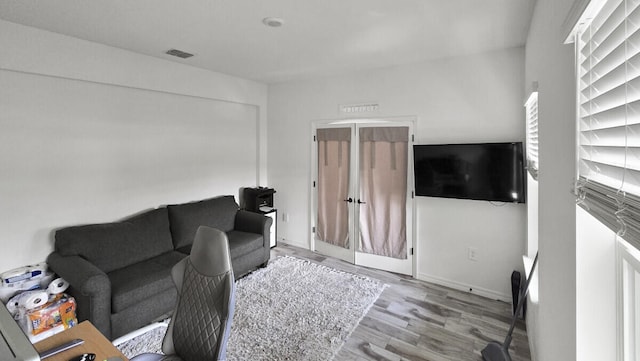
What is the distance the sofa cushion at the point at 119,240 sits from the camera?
2785 millimetres

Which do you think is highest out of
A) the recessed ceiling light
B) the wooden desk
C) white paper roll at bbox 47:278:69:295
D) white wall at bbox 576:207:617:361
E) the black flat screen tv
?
the recessed ceiling light

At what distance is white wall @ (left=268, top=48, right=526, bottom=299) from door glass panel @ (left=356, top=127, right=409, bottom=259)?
23 cm

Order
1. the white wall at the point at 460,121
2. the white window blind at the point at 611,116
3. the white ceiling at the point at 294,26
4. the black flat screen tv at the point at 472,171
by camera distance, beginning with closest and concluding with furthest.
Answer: the white window blind at the point at 611,116 < the white ceiling at the point at 294,26 < the black flat screen tv at the point at 472,171 < the white wall at the point at 460,121

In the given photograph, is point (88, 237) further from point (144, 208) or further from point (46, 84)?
point (46, 84)

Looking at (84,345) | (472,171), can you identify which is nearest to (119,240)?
(84,345)

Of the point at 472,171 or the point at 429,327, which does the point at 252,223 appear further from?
the point at 472,171

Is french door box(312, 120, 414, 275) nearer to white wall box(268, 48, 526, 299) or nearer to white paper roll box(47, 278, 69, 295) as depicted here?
white wall box(268, 48, 526, 299)

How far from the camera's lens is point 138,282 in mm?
2674

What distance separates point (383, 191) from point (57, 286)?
136 inches

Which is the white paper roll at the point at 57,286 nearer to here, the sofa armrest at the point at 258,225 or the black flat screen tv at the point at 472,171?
the sofa armrest at the point at 258,225

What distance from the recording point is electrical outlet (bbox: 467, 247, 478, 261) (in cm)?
342

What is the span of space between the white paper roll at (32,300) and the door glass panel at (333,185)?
318 centimetres

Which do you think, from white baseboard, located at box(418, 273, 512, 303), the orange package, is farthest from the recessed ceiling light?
white baseboard, located at box(418, 273, 512, 303)

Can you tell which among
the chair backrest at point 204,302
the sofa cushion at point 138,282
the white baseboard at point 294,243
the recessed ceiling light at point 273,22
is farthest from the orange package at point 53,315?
the white baseboard at point 294,243
